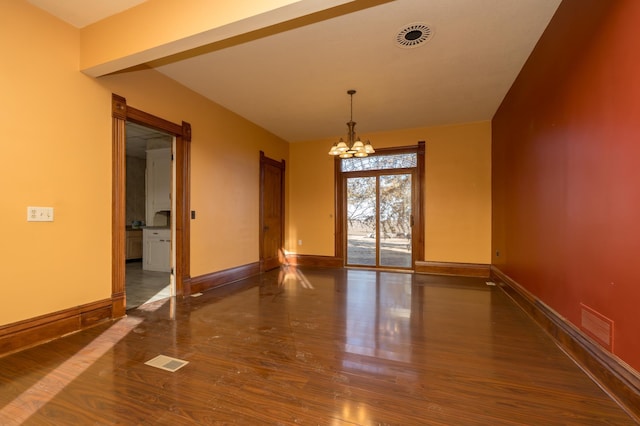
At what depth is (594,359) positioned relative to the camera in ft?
6.45

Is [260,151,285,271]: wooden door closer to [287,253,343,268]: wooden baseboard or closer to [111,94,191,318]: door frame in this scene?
[287,253,343,268]: wooden baseboard

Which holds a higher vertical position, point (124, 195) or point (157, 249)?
point (124, 195)

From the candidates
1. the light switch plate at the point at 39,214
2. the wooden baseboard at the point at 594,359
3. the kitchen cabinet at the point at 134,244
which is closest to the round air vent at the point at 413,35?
the wooden baseboard at the point at 594,359

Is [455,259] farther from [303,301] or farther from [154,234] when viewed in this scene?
[154,234]

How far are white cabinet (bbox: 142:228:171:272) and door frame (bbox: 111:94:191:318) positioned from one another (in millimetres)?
2105

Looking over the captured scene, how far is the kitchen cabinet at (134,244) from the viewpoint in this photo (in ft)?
23.0

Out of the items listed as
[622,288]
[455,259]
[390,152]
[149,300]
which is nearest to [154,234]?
[149,300]

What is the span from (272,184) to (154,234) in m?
2.66

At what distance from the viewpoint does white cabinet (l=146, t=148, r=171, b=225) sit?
20.6 feet

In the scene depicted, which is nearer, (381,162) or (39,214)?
(39,214)

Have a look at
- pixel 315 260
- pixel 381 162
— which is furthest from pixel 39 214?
pixel 381 162

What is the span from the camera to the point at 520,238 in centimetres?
363

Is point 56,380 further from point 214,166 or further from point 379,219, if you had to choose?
point 379,219

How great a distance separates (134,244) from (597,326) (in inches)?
332
